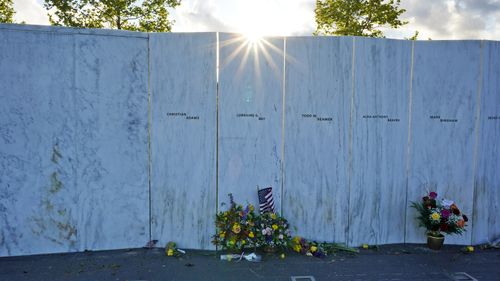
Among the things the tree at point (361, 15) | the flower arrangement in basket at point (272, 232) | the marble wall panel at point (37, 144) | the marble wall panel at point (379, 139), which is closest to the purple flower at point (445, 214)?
the marble wall panel at point (379, 139)

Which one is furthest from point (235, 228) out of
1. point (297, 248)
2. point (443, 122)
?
point (443, 122)

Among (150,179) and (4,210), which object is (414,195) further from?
(4,210)

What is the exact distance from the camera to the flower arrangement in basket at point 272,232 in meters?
4.45

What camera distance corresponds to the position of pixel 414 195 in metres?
5.07

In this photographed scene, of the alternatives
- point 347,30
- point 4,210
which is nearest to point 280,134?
point 4,210

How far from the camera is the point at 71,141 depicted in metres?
4.57

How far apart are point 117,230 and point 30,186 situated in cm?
125

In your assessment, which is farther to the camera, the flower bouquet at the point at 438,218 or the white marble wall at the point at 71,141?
the flower bouquet at the point at 438,218

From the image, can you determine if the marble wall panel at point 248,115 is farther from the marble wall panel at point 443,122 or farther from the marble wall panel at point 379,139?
the marble wall panel at point 443,122

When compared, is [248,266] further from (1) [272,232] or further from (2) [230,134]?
(2) [230,134]

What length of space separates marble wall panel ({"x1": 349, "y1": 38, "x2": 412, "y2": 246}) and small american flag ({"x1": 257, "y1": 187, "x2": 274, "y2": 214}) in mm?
1193

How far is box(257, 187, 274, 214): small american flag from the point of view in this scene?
4.66m

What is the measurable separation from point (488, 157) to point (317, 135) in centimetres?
262

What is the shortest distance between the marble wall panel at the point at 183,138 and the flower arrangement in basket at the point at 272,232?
2.36 feet
